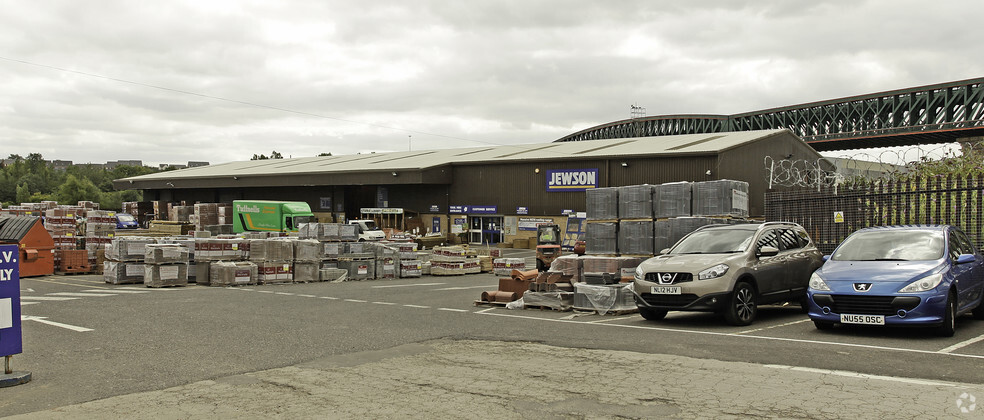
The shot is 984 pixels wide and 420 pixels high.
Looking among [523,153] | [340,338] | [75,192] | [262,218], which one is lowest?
[340,338]

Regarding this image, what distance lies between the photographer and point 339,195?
57.9 meters

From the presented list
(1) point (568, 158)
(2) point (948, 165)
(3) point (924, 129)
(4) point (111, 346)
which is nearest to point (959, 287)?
(4) point (111, 346)

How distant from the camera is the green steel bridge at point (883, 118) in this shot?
71.1 meters

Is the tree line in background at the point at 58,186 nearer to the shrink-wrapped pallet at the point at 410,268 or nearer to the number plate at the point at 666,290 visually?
the shrink-wrapped pallet at the point at 410,268

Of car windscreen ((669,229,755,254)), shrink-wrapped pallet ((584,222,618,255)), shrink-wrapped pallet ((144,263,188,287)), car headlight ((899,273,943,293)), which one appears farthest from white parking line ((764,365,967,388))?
shrink-wrapped pallet ((144,263,188,287))

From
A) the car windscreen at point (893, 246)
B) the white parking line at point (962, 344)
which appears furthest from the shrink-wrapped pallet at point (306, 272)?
the white parking line at point (962, 344)

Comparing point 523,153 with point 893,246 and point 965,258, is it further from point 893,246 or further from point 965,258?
point 965,258

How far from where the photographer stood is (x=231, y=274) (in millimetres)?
20406

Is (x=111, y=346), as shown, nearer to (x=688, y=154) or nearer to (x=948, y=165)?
(x=948, y=165)

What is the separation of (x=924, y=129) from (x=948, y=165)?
58.6 m

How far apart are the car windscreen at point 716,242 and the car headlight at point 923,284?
268cm

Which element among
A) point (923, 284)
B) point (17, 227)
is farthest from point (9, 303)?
point (17, 227)

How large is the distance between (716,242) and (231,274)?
14.6 m

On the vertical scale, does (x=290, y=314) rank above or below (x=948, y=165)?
below
